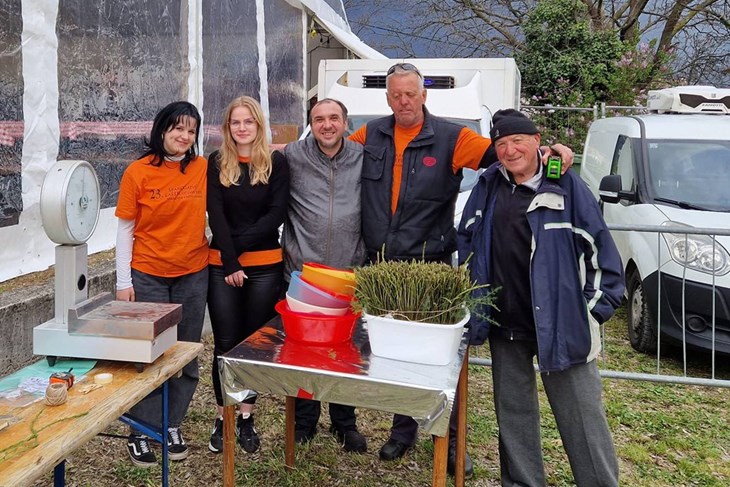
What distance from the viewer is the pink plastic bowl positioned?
2496 mm

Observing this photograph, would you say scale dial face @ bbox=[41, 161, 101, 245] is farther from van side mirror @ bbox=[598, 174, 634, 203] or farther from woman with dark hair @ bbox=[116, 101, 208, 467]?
van side mirror @ bbox=[598, 174, 634, 203]

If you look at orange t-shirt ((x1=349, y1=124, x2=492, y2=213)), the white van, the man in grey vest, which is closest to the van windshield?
the white van

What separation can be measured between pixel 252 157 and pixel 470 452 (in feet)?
6.82

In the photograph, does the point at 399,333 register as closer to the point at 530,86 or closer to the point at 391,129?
the point at 391,129

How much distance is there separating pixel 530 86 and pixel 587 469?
49.6ft

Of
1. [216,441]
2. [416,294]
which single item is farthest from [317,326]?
[216,441]

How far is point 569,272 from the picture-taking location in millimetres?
2568

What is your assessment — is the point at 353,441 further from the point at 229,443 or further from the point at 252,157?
the point at 252,157

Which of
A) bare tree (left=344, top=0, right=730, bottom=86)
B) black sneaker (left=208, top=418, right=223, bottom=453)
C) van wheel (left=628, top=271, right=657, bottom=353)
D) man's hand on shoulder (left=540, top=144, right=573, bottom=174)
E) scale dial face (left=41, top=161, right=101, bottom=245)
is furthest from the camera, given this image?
bare tree (left=344, top=0, right=730, bottom=86)

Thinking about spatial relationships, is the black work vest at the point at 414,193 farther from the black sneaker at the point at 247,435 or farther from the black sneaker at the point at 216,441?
the black sneaker at the point at 216,441

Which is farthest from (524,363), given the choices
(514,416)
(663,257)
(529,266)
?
(663,257)

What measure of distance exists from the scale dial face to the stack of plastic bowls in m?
0.78

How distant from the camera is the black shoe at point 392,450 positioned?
11.8 feet

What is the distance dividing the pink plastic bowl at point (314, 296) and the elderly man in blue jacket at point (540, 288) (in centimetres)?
57
